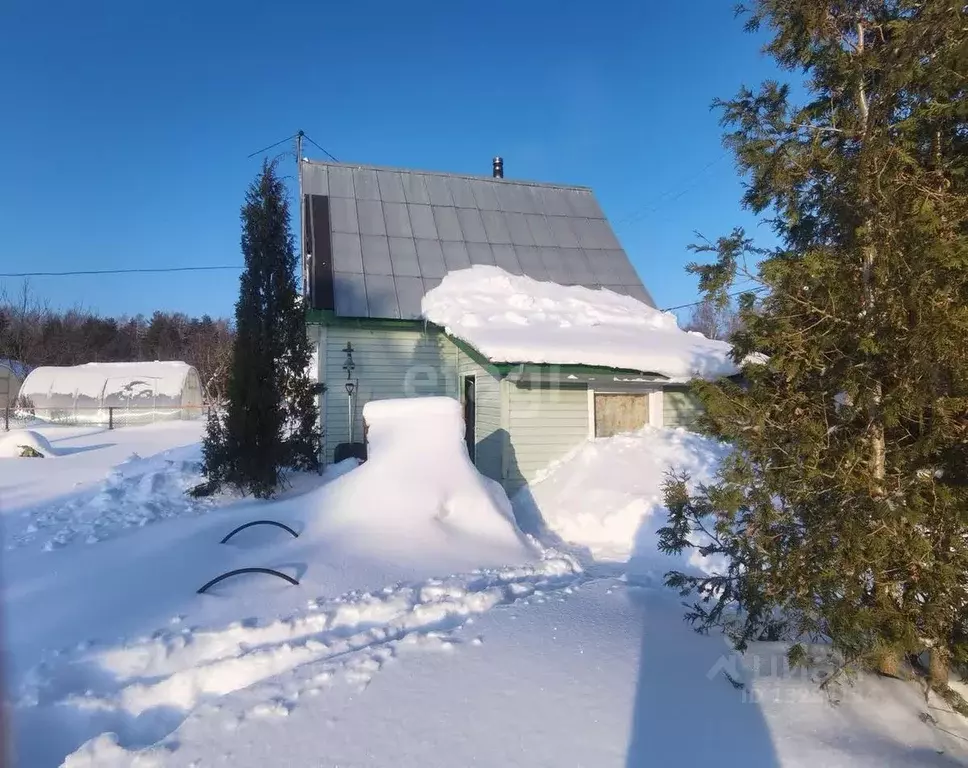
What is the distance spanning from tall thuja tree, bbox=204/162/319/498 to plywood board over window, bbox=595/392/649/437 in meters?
4.54

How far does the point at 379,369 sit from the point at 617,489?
5.84m

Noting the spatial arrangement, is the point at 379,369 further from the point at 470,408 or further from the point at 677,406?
the point at 677,406

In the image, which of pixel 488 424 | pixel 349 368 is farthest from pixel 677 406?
pixel 349 368

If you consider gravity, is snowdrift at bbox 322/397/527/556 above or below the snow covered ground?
above

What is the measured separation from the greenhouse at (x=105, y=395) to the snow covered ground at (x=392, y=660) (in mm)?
24209

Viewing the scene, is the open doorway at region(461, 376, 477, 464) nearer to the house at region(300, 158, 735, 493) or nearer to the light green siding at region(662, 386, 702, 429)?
the house at region(300, 158, 735, 493)

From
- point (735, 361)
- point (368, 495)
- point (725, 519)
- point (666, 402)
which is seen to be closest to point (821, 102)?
point (735, 361)

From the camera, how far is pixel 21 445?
14875mm

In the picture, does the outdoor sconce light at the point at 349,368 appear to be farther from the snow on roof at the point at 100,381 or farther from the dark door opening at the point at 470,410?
the snow on roof at the point at 100,381

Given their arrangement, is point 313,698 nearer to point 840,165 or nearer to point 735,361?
point 735,361

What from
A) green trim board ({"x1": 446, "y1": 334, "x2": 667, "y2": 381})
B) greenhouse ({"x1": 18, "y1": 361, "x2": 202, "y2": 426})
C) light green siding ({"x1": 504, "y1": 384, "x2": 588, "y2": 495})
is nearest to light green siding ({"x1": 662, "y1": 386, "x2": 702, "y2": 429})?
green trim board ({"x1": 446, "y1": 334, "x2": 667, "y2": 381})

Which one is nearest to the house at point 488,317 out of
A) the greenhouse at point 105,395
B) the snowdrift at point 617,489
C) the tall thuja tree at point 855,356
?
the snowdrift at point 617,489

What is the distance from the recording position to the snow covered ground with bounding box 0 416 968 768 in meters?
2.61

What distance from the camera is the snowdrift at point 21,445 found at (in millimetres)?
14812
